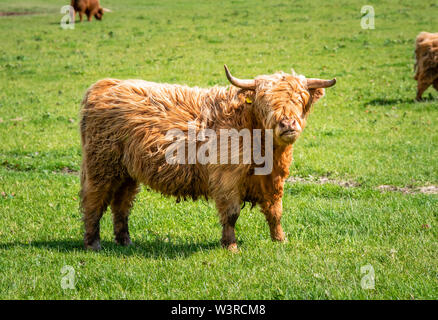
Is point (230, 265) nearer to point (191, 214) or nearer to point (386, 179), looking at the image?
point (191, 214)

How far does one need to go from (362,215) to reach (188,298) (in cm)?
332

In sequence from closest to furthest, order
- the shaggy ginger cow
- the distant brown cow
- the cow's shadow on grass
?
the shaggy ginger cow
the cow's shadow on grass
the distant brown cow

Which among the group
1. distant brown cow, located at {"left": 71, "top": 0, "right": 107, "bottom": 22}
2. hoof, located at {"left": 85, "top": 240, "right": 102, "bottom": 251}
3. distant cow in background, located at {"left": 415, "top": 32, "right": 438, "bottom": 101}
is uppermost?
distant brown cow, located at {"left": 71, "top": 0, "right": 107, "bottom": 22}

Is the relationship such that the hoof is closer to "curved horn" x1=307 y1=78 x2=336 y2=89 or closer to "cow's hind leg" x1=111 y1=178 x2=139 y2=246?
"cow's hind leg" x1=111 y1=178 x2=139 y2=246

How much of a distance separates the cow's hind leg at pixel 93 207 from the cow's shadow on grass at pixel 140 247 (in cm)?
14

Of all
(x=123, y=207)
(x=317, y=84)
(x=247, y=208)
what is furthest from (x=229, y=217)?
(x=247, y=208)

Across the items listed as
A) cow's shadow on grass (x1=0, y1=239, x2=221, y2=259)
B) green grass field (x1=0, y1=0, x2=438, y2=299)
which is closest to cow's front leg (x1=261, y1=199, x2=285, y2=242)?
green grass field (x1=0, y1=0, x2=438, y2=299)

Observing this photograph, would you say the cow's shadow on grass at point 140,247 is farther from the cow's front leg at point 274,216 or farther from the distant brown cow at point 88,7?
the distant brown cow at point 88,7

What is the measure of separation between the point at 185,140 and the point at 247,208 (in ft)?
8.11

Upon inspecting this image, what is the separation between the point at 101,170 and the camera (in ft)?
22.2

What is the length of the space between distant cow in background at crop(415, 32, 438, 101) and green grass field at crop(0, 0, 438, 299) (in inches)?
24.1

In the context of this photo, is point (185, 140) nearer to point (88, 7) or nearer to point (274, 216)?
point (274, 216)

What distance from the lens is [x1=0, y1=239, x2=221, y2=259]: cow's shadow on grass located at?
6.38 m
